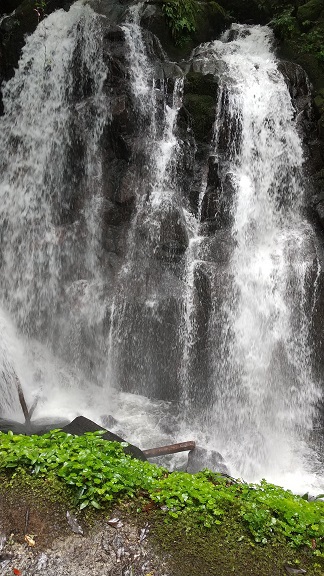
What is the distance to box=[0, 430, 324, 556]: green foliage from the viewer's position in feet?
13.4

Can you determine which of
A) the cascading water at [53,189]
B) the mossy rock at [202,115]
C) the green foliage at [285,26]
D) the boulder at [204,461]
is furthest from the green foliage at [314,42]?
the boulder at [204,461]

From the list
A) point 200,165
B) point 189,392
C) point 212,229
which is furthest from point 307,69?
point 189,392

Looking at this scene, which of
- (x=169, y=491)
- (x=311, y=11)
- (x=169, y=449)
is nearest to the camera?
(x=169, y=491)

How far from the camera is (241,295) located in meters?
10.5

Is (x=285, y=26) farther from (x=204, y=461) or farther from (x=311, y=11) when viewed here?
(x=204, y=461)

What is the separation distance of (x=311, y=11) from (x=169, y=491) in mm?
15916

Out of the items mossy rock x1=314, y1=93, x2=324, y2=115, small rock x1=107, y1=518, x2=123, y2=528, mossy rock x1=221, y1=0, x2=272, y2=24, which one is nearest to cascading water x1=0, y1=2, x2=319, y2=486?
mossy rock x1=314, y1=93, x2=324, y2=115

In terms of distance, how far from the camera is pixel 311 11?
1473 cm

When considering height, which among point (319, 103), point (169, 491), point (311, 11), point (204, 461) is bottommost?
point (204, 461)

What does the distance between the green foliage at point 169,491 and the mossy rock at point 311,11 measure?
1523cm

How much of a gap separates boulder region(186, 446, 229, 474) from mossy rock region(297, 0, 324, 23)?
13822 mm

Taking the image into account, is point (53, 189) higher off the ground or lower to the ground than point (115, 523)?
higher

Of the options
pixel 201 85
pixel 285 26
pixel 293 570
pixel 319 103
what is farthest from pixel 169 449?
pixel 285 26

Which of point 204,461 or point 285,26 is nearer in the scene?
point 204,461
